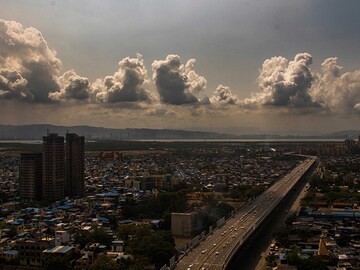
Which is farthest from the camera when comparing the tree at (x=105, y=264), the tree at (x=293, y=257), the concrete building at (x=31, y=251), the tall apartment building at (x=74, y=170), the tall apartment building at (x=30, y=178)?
the tall apartment building at (x=74, y=170)

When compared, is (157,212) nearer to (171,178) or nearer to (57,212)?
(57,212)

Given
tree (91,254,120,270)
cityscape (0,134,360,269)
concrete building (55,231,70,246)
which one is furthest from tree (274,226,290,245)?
concrete building (55,231,70,246)

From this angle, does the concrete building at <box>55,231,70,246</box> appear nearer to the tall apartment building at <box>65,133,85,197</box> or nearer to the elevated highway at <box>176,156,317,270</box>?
the elevated highway at <box>176,156,317,270</box>

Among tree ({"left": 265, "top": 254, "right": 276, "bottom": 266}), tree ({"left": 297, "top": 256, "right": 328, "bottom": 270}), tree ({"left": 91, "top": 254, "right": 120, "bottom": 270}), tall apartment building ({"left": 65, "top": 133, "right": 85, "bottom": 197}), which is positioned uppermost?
tall apartment building ({"left": 65, "top": 133, "right": 85, "bottom": 197})

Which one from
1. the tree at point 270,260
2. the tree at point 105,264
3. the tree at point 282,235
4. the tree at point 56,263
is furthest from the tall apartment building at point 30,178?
the tree at point 270,260

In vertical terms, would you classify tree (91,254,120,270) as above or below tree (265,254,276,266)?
above

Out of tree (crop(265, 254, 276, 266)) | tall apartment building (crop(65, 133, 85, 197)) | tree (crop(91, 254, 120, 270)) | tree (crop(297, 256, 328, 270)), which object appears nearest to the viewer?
tree (crop(91, 254, 120, 270))

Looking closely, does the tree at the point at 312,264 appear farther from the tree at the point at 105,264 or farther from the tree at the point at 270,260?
the tree at the point at 105,264
